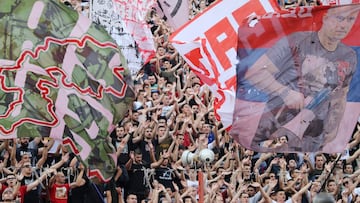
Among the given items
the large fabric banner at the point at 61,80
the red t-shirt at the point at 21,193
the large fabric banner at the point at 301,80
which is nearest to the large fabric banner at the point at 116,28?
the red t-shirt at the point at 21,193

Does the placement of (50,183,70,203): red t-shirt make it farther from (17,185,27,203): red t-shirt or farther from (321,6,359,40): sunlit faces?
(321,6,359,40): sunlit faces

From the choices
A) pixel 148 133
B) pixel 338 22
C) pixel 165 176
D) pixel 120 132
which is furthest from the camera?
pixel 148 133

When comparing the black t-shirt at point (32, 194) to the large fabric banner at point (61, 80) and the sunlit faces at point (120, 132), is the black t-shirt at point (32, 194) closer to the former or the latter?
the large fabric banner at point (61, 80)

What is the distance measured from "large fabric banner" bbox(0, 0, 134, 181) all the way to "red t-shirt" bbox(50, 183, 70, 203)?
284cm

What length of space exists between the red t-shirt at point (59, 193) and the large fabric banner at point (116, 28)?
2.16 metres

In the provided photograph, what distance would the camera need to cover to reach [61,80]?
12789 millimetres

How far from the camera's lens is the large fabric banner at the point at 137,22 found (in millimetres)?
17188

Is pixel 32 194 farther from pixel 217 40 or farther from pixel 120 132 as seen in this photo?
pixel 217 40

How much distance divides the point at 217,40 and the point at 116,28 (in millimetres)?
2173

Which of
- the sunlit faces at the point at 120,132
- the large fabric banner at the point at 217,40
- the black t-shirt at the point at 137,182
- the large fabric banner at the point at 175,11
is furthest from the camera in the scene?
the sunlit faces at the point at 120,132

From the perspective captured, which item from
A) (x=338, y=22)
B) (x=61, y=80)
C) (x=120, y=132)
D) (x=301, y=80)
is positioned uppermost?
(x=61, y=80)

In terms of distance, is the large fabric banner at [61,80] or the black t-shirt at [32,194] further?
the black t-shirt at [32,194]

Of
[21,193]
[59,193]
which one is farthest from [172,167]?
[21,193]

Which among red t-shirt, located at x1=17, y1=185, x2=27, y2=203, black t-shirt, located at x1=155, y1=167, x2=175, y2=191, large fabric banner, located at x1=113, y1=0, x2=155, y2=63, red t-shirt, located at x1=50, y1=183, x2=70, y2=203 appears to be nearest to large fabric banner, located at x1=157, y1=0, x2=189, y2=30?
large fabric banner, located at x1=113, y1=0, x2=155, y2=63
